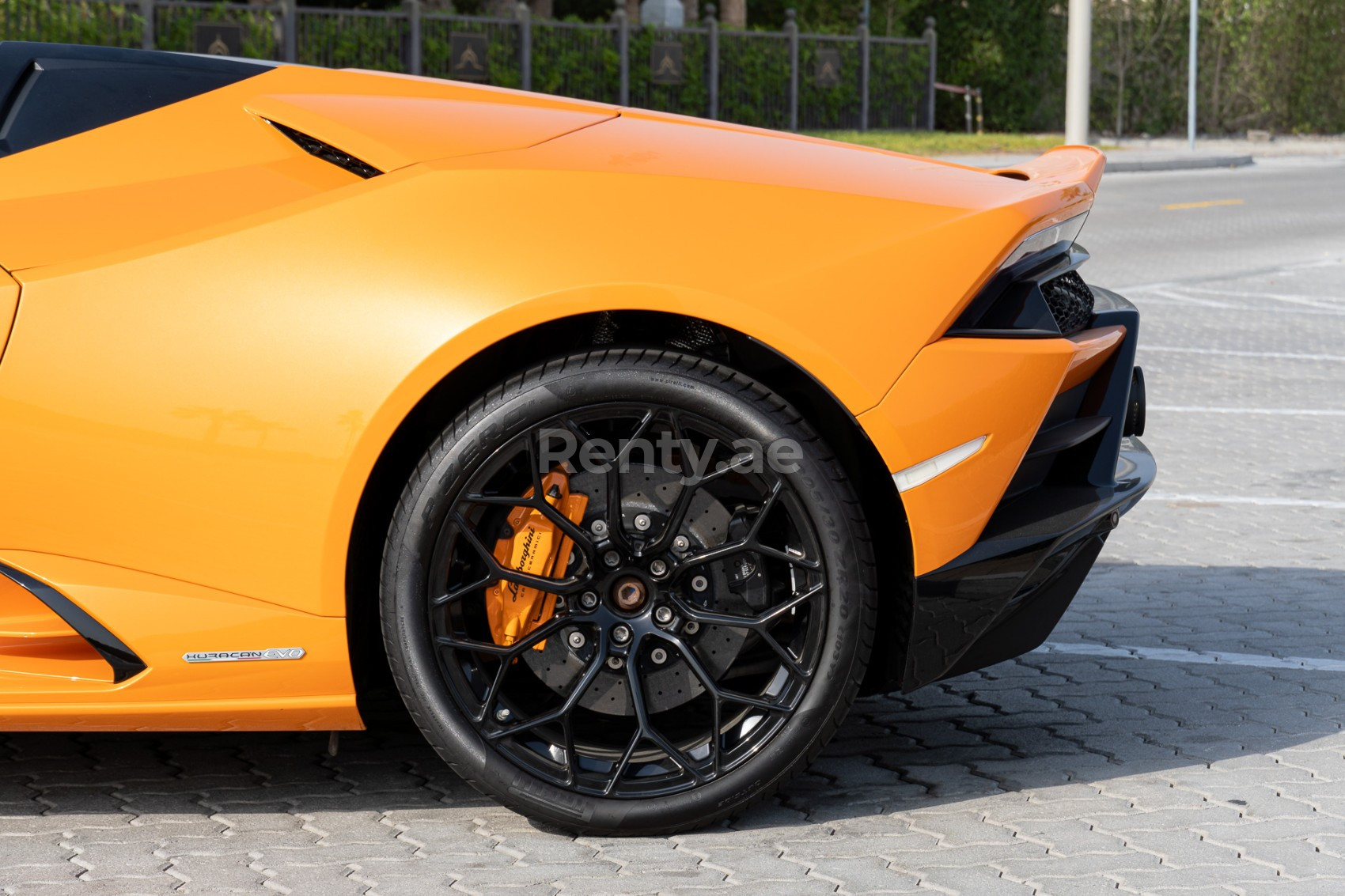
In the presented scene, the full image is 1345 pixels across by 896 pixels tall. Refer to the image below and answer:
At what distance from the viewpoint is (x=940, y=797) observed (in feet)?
9.58

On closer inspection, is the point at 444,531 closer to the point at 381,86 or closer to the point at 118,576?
the point at 118,576

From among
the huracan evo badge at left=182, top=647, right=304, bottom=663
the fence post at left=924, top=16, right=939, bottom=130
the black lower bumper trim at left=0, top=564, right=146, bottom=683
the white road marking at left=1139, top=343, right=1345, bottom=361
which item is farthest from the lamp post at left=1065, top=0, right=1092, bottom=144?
the black lower bumper trim at left=0, top=564, right=146, bottom=683

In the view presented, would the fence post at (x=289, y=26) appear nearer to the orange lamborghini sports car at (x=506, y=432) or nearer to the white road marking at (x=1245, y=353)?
the white road marking at (x=1245, y=353)

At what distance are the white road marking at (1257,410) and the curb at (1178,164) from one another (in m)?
17.0

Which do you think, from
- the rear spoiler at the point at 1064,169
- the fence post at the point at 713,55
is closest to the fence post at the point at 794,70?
the fence post at the point at 713,55

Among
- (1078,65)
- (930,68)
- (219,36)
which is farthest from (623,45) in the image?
(1078,65)

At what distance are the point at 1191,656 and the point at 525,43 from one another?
2351 centimetres

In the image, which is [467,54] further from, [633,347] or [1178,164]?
[633,347]

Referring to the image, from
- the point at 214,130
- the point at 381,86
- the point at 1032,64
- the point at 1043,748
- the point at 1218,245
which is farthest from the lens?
the point at 1032,64

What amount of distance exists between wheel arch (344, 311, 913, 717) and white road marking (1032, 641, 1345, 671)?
1.24 meters

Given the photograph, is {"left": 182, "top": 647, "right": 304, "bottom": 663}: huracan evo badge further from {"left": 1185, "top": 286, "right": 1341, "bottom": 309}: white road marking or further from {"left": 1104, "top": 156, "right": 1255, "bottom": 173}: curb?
{"left": 1104, "top": 156, "right": 1255, "bottom": 173}: curb

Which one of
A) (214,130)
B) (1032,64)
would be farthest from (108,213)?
(1032,64)

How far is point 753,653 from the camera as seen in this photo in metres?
2.80

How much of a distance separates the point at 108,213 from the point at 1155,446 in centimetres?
491
